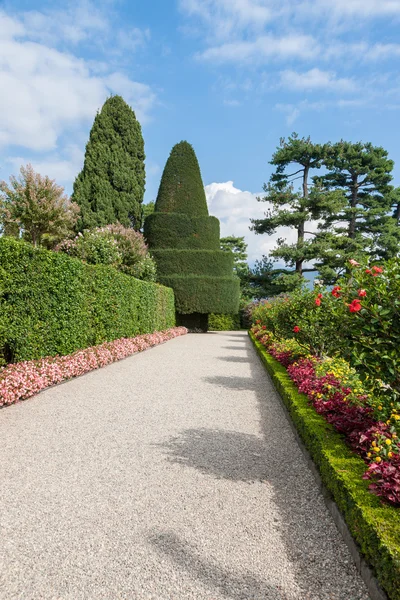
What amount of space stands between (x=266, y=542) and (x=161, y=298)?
637 inches

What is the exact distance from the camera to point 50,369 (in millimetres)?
7262

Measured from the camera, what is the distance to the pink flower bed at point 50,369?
6.08 m

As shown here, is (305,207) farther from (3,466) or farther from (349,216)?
(3,466)

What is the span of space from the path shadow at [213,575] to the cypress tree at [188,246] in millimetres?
20650

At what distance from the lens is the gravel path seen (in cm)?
230

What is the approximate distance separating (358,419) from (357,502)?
1.54 metres

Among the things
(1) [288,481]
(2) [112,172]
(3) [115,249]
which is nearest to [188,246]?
(2) [112,172]

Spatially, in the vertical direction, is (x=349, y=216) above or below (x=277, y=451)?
above

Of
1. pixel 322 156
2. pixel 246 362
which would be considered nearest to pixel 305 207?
pixel 322 156

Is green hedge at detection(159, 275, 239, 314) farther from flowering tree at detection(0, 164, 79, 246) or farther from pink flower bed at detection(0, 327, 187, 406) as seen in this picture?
pink flower bed at detection(0, 327, 187, 406)

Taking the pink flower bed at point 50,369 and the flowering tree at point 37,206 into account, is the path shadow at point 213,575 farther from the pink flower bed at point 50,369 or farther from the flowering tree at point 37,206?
the flowering tree at point 37,206

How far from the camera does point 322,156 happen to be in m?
28.0

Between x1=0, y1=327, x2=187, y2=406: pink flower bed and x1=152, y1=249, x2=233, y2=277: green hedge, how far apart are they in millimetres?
11873

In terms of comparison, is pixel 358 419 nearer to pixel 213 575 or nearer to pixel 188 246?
pixel 213 575
